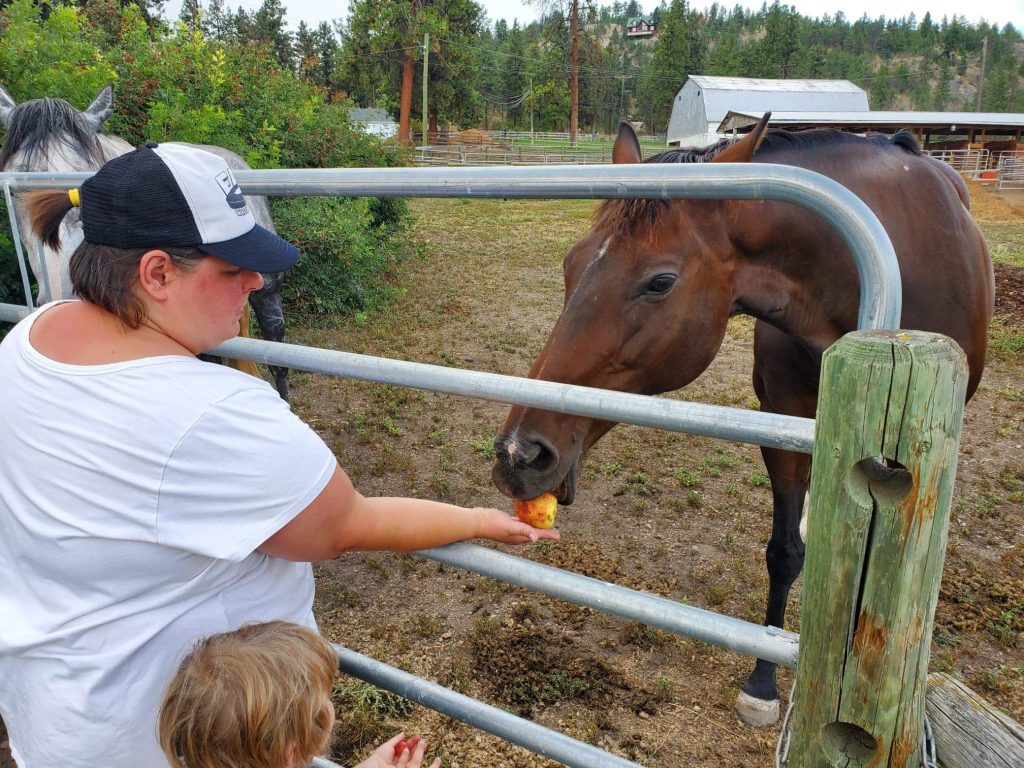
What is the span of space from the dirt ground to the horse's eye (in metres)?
1.68

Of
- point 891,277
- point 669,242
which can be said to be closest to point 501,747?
point 669,242

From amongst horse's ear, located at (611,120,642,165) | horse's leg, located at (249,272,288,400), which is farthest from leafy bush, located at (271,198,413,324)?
horse's ear, located at (611,120,642,165)

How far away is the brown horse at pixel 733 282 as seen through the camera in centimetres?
203

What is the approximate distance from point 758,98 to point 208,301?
4862 cm

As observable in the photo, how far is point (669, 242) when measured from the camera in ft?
6.89

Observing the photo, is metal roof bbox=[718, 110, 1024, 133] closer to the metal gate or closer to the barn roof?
the barn roof

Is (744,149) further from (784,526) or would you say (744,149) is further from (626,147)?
(784,526)

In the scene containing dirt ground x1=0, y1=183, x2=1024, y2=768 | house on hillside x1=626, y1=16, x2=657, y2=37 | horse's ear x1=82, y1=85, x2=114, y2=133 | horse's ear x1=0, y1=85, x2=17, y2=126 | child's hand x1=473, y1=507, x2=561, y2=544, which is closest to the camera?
child's hand x1=473, y1=507, x2=561, y2=544

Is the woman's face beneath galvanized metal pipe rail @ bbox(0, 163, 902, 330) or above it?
beneath

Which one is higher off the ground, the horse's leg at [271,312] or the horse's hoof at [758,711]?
the horse's leg at [271,312]

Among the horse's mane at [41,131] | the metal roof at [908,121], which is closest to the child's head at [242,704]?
the horse's mane at [41,131]

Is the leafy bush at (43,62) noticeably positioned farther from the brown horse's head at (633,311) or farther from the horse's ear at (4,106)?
the brown horse's head at (633,311)

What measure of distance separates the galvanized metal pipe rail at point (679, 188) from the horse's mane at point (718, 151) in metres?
0.87

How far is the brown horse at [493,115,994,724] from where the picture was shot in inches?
79.8
